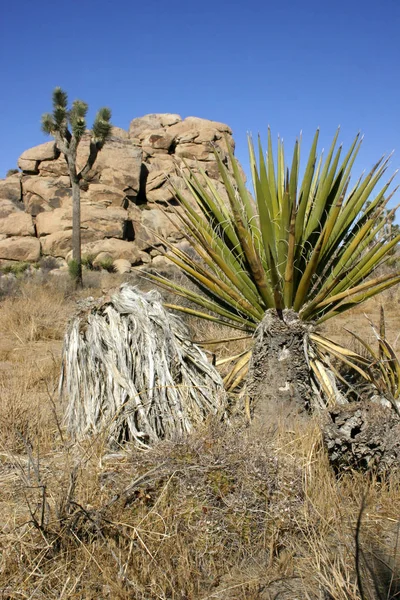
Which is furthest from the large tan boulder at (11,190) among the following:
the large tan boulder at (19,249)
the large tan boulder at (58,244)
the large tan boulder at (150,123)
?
the large tan boulder at (150,123)

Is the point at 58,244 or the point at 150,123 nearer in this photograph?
the point at 58,244

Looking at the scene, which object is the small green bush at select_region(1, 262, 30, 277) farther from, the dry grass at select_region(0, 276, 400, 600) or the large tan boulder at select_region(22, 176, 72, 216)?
the dry grass at select_region(0, 276, 400, 600)

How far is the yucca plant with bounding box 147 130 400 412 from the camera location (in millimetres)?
3637

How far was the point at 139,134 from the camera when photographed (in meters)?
39.3

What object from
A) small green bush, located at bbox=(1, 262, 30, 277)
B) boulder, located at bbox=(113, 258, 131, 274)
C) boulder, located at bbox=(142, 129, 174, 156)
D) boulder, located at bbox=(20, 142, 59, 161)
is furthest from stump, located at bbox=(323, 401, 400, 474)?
boulder, located at bbox=(142, 129, 174, 156)

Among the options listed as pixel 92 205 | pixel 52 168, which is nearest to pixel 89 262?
pixel 92 205

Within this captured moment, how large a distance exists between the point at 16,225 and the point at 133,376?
93.2ft

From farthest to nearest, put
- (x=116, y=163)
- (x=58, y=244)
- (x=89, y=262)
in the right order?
(x=116, y=163) < (x=58, y=244) < (x=89, y=262)

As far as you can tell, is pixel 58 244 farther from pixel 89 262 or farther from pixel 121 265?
pixel 121 265

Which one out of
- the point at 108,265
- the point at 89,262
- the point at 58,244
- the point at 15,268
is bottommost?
the point at 15,268

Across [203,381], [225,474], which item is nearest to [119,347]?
[203,381]

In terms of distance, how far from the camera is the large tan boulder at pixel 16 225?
97.6ft

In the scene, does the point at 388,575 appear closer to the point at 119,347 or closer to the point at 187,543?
the point at 187,543

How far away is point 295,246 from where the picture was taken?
353 cm
